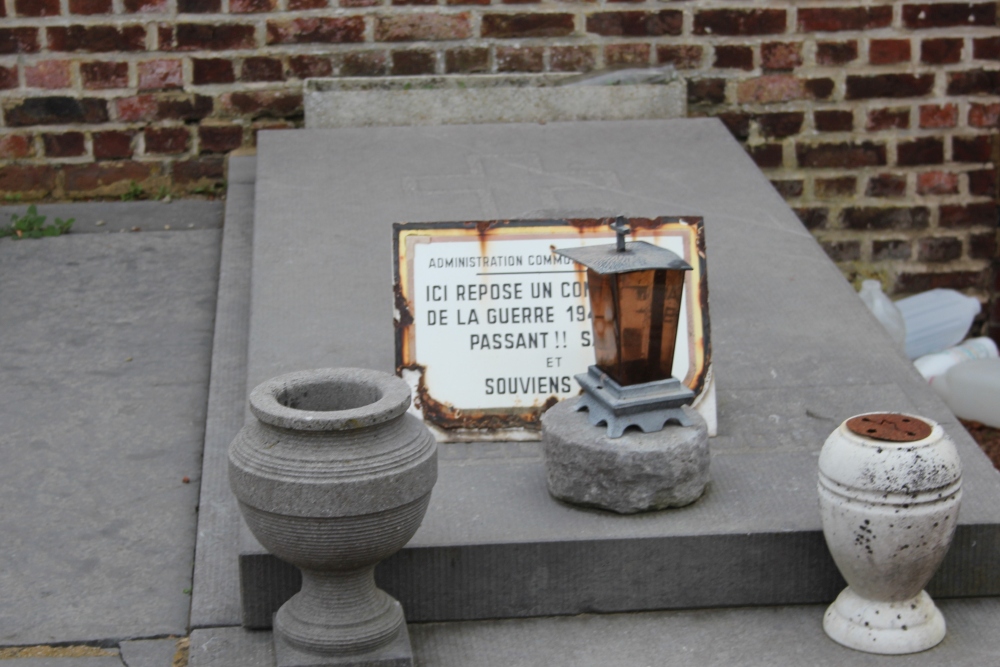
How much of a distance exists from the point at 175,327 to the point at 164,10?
149cm

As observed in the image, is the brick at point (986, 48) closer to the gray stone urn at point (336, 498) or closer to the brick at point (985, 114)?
the brick at point (985, 114)

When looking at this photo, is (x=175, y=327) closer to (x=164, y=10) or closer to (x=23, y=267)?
(x=23, y=267)

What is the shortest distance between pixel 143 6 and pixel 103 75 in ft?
0.98

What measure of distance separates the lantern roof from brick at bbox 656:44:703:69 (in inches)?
91.1

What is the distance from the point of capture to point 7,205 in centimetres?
480

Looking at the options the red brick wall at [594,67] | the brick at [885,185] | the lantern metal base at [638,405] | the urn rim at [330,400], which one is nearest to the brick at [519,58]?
the red brick wall at [594,67]

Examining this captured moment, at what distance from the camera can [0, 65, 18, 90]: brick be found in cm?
469

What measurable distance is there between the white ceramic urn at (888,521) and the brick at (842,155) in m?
2.74

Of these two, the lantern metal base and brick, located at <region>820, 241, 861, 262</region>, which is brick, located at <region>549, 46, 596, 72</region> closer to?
brick, located at <region>820, 241, 861, 262</region>

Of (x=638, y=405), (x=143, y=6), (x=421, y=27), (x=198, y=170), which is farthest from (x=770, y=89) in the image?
(x=638, y=405)

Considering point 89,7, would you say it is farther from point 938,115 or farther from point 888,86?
point 938,115

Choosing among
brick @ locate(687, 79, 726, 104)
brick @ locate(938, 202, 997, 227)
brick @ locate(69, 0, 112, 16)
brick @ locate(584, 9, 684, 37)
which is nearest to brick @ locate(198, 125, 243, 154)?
brick @ locate(69, 0, 112, 16)

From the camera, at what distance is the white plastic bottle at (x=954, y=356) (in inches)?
180

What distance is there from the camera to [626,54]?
193 inches
